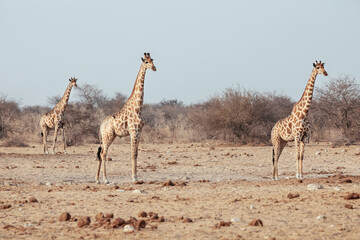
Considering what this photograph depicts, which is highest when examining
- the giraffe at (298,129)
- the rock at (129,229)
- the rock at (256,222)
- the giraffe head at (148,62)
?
the giraffe head at (148,62)

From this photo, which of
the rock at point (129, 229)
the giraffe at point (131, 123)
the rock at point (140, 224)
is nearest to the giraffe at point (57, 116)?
the giraffe at point (131, 123)

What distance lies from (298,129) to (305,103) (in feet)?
2.95

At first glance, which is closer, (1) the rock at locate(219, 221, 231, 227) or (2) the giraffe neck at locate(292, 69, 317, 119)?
(1) the rock at locate(219, 221, 231, 227)

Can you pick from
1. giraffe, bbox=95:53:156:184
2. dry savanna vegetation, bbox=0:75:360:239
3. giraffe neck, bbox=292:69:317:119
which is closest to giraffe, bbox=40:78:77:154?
dry savanna vegetation, bbox=0:75:360:239

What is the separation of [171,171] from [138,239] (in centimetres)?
917

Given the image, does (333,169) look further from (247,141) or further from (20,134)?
(20,134)

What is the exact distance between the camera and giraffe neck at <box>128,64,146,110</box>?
13.0 meters

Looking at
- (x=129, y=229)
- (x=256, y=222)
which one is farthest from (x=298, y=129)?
(x=129, y=229)

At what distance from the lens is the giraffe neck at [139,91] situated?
42.8 feet

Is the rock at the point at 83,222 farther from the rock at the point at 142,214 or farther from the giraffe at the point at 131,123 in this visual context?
the giraffe at the point at 131,123

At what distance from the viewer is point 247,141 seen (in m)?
27.6

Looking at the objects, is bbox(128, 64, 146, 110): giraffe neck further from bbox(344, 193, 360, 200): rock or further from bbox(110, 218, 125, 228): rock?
bbox(110, 218, 125, 228): rock

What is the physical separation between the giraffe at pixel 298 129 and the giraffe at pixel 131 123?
3.48 metres

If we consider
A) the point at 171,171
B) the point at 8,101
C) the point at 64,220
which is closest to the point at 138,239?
the point at 64,220
